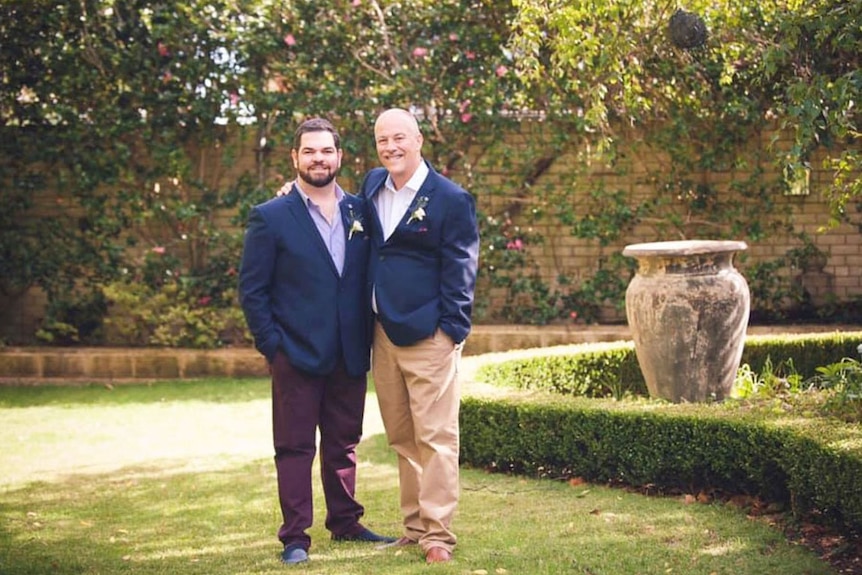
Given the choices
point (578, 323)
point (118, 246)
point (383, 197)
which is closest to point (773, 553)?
point (383, 197)

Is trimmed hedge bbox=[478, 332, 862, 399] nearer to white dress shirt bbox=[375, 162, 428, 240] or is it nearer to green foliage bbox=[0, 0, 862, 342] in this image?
green foliage bbox=[0, 0, 862, 342]

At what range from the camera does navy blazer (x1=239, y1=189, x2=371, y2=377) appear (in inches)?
205

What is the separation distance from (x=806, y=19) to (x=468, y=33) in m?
6.40

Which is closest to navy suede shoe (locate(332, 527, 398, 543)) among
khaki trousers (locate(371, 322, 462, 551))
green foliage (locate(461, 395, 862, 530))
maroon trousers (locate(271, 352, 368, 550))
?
maroon trousers (locate(271, 352, 368, 550))

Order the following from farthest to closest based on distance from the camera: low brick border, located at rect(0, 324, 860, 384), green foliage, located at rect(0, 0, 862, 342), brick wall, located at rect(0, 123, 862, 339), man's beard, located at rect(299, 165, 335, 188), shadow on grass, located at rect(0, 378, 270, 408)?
brick wall, located at rect(0, 123, 862, 339) < green foliage, located at rect(0, 0, 862, 342) < low brick border, located at rect(0, 324, 860, 384) < shadow on grass, located at rect(0, 378, 270, 408) < man's beard, located at rect(299, 165, 335, 188)

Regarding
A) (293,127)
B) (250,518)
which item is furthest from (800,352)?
(293,127)

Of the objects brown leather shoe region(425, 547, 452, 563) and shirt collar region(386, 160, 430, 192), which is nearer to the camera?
brown leather shoe region(425, 547, 452, 563)

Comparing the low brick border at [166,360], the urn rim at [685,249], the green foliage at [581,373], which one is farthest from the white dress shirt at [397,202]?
the low brick border at [166,360]

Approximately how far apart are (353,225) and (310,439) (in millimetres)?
976

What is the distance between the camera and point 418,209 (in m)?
5.16

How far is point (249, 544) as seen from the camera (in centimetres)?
570

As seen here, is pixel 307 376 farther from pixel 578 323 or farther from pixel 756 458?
pixel 578 323

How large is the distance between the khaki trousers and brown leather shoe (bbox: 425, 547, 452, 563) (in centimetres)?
2

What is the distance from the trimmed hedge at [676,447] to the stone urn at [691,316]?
16.4 inches
